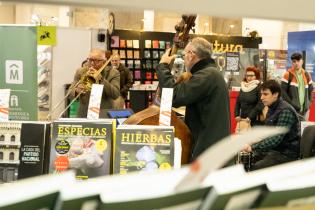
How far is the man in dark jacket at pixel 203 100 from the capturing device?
12.6 ft

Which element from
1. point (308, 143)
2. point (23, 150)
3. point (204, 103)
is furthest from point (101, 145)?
point (308, 143)

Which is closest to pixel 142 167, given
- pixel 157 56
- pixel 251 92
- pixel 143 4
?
pixel 143 4

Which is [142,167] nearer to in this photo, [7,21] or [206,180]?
[206,180]

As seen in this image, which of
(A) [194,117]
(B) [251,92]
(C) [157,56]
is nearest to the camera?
(A) [194,117]

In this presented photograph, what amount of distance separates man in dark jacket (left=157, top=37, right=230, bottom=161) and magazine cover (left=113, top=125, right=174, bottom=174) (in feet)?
3.62

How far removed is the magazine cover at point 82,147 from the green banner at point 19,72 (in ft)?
3.85

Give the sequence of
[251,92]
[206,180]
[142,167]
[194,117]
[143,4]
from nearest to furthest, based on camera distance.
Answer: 1. [143,4]
2. [206,180]
3. [142,167]
4. [194,117]
5. [251,92]

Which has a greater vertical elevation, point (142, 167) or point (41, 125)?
point (41, 125)

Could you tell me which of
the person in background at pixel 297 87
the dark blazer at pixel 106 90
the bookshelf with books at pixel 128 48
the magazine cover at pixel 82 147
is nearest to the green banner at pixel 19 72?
the magazine cover at pixel 82 147

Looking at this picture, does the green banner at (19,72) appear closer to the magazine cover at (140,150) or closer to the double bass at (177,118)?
the double bass at (177,118)

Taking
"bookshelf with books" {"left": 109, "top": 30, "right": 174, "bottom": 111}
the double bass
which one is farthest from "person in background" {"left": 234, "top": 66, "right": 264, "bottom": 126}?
"bookshelf with books" {"left": 109, "top": 30, "right": 174, "bottom": 111}

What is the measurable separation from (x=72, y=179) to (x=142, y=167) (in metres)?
1.85

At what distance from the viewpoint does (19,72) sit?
152 inches

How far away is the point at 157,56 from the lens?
15172mm
